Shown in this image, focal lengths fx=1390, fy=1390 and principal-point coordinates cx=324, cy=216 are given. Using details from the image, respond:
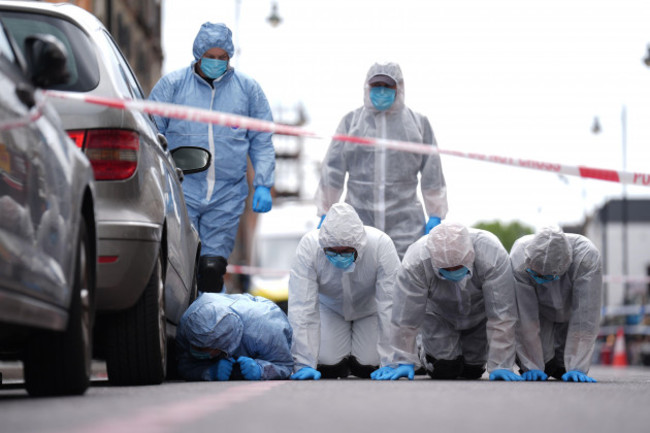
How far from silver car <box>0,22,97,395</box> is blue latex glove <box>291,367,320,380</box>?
11.1ft

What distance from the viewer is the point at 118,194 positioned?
6727 mm

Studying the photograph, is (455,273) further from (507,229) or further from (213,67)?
(507,229)

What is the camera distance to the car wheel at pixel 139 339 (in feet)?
23.2

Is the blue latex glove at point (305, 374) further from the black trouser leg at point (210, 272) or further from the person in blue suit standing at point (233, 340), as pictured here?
the black trouser leg at point (210, 272)

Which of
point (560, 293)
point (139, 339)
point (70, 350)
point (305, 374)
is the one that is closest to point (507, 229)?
point (560, 293)

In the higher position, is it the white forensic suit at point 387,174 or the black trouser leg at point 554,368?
the white forensic suit at point 387,174

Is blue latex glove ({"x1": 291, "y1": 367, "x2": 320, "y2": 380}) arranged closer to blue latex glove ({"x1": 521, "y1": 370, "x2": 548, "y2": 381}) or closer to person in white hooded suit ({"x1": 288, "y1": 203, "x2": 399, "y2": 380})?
person in white hooded suit ({"x1": 288, "y1": 203, "x2": 399, "y2": 380})

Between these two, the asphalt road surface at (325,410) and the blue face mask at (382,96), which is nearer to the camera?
the asphalt road surface at (325,410)

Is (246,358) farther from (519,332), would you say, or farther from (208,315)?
(519,332)

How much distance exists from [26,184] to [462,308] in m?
5.13

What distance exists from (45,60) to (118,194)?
1.18 metres

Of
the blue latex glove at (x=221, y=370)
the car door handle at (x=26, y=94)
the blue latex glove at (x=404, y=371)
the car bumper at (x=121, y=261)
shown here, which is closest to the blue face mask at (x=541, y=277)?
the blue latex glove at (x=404, y=371)

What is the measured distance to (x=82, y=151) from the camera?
21.8 ft

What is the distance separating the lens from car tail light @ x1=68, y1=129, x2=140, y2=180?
6688mm
